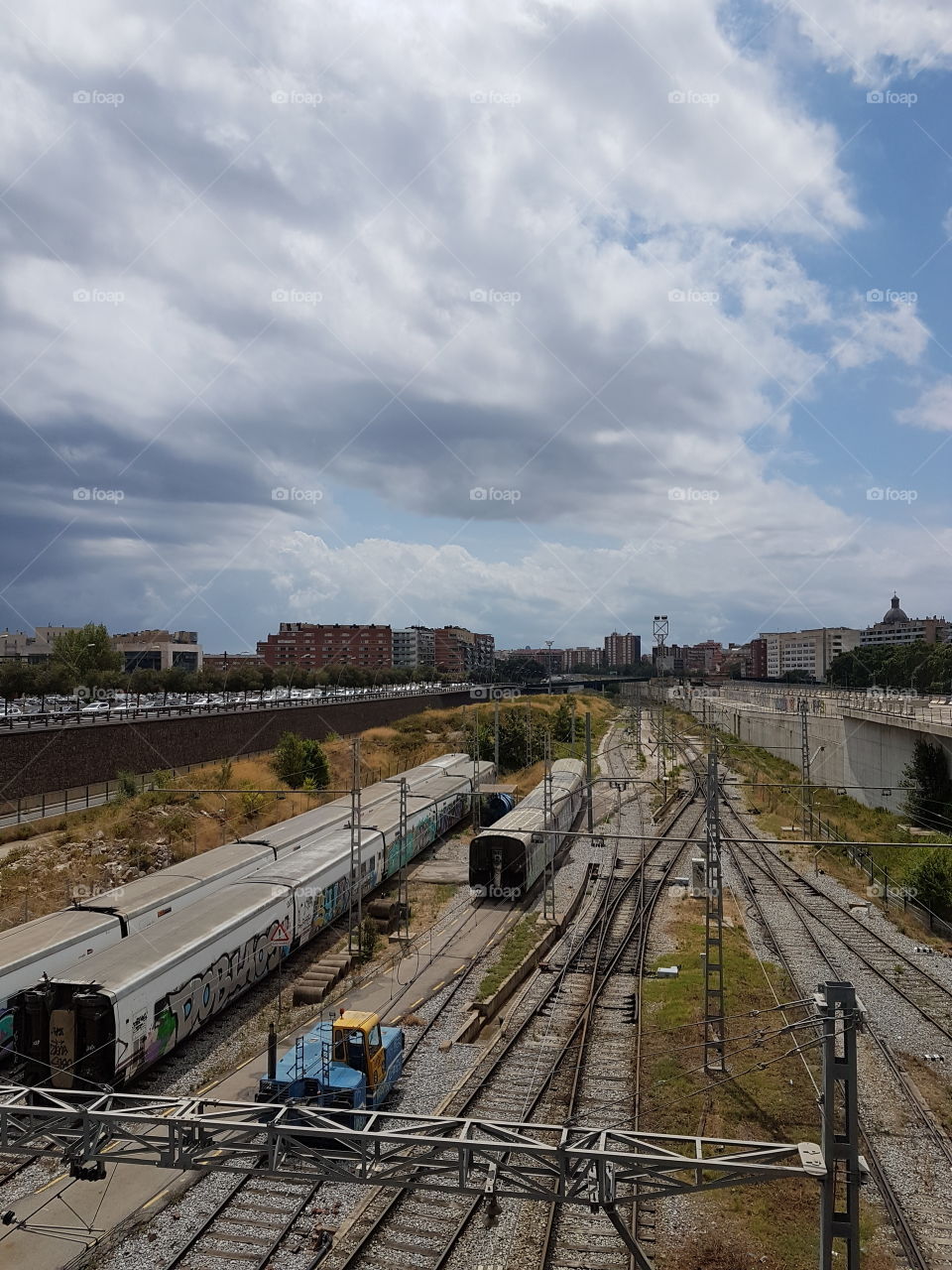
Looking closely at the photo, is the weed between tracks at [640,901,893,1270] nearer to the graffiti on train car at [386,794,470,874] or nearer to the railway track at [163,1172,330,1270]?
the railway track at [163,1172,330,1270]

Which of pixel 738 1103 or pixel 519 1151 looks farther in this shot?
pixel 738 1103

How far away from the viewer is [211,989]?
18.3 m

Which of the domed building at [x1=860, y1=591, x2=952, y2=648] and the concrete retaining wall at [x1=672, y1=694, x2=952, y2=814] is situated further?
the domed building at [x1=860, y1=591, x2=952, y2=648]

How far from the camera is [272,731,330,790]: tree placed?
4653 cm

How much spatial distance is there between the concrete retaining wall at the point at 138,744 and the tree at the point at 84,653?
21.1 meters

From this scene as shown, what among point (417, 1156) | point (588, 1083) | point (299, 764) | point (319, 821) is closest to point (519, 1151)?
point (417, 1156)

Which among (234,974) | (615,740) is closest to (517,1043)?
(234,974)

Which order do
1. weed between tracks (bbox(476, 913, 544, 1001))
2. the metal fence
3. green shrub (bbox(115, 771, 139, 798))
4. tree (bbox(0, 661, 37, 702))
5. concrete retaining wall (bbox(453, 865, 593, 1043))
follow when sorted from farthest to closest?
tree (bbox(0, 661, 37, 702)) < green shrub (bbox(115, 771, 139, 798)) < the metal fence < weed between tracks (bbox(476, 913, 544, 1001)) < concrete retaining wall (bbox(453, 865, 593, 1043))

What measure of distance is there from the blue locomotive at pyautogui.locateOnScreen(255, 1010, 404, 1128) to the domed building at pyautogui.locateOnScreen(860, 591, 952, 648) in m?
186

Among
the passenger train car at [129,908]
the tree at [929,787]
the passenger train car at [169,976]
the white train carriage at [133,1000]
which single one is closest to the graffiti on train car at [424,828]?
the passenger train car at [129,908]

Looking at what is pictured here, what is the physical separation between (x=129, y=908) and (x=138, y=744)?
23.1 m

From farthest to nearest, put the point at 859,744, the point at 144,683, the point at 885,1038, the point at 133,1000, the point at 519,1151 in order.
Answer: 1. the point at 144,683
2. the point at 859,744
3. the point at 885,1038
4. the point at 133,1000
5. the point at 519,1151

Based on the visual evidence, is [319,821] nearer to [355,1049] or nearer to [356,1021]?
[356,1021]

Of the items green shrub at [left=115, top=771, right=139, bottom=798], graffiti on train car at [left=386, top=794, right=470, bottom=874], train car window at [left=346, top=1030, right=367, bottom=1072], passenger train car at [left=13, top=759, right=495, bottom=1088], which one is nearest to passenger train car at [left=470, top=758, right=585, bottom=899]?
graffiti on train car at [left=386, top=794, right=470, bottom=874]
